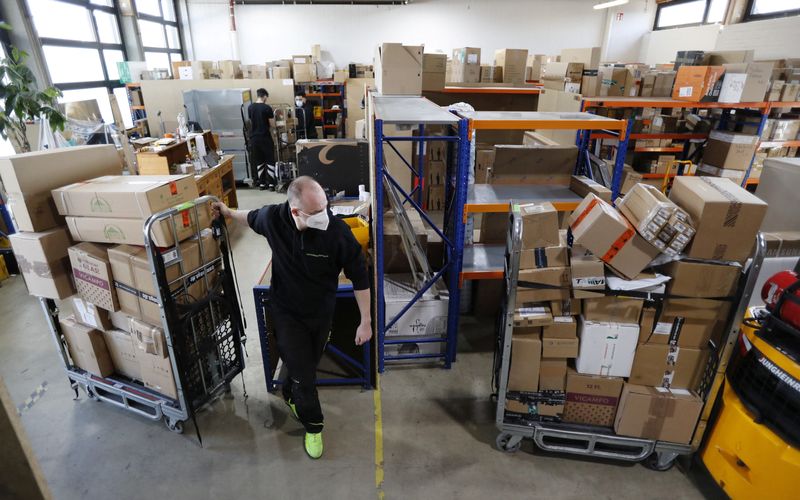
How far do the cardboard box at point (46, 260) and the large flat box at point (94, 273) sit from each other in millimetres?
71

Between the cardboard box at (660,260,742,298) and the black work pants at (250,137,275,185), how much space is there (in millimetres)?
7221

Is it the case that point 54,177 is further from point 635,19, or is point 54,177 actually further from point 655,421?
point 635,19

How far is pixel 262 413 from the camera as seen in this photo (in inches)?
118

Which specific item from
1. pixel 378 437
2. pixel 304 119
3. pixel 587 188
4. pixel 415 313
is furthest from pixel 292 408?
pixel 304 119

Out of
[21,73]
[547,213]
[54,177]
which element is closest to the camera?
[547,213]

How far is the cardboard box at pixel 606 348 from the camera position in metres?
2.39

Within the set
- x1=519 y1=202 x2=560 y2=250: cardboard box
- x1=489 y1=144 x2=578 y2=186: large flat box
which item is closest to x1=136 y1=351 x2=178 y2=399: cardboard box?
x1=519 y1=202 x2=560 y2=250: cardboard box

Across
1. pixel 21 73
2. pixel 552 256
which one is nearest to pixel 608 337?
pixel 552 256

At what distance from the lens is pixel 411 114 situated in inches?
113

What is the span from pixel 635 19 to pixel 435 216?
44.8 feet

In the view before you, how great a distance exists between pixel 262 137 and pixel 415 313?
5860 mm

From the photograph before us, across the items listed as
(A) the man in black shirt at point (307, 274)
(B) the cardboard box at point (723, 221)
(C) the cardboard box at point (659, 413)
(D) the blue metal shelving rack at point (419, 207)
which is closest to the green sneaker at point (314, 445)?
(A) the man in black shirt at point (307, 274)

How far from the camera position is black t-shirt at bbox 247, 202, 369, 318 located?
2.34 m

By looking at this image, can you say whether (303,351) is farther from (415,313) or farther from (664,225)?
(664,225)
